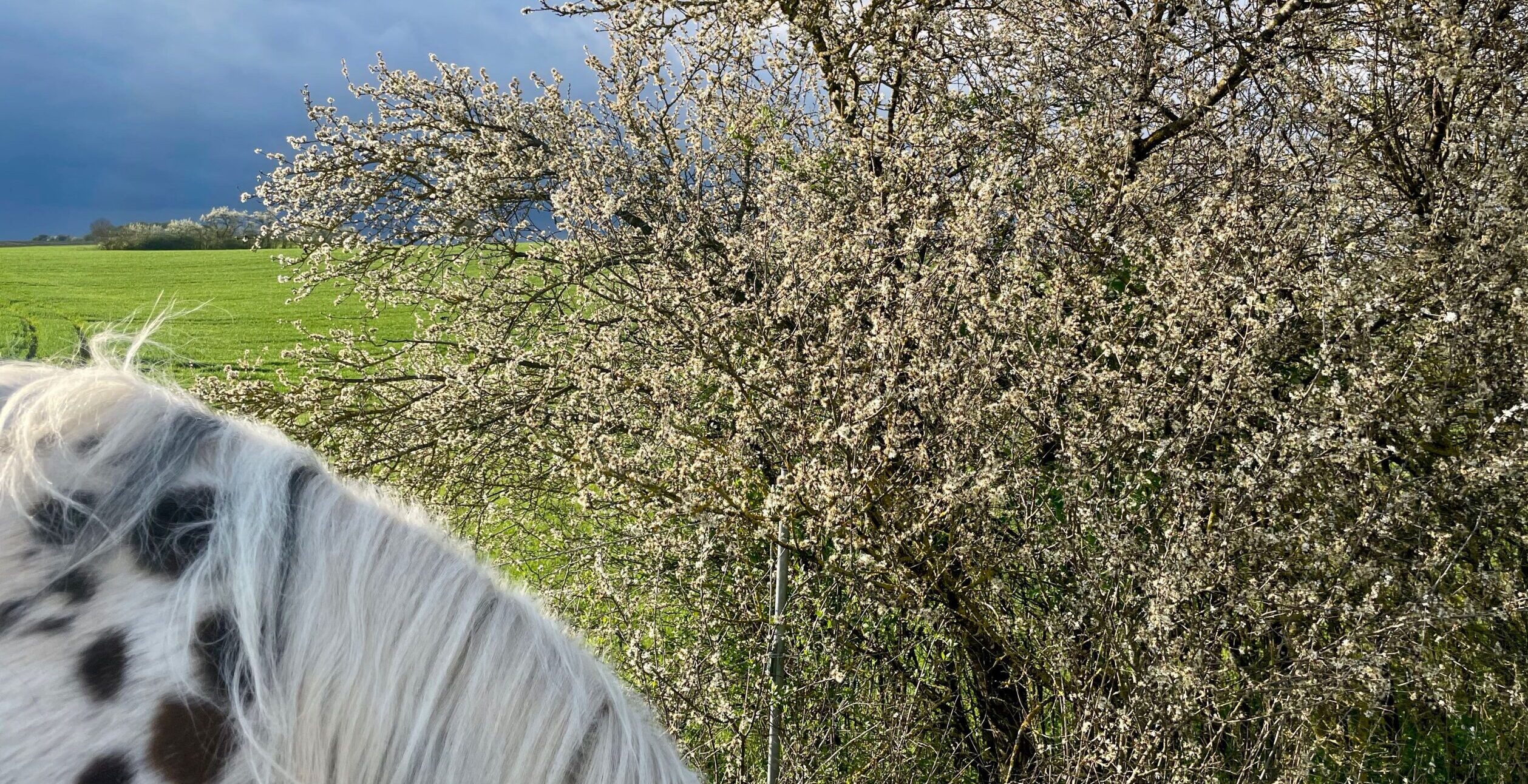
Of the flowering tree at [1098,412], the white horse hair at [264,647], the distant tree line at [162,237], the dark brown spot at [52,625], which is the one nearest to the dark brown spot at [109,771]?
the white horse hair at [264,647]

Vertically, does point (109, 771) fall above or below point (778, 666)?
above

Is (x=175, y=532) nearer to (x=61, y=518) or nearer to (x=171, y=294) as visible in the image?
(x=61, y=518)

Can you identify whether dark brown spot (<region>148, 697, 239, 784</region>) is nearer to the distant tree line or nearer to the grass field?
the grass field

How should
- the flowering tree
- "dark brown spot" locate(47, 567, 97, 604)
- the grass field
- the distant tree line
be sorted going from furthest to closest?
the distant tree line → the grass field → the flowering tree → "dark brown spot" locate(47, 567, 97, 604)

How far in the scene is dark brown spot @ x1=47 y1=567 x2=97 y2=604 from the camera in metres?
0.97

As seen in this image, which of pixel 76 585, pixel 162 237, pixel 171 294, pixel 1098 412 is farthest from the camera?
pixel 162 237

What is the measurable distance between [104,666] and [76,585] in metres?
0.12

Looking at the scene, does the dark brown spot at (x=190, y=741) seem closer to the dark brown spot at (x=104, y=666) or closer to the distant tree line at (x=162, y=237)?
the dark brown spot at (x=104, y=666)

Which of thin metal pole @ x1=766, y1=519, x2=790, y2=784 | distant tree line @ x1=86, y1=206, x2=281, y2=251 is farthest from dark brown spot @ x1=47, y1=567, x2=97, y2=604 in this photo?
distant tree line @ x1=86, y1=206, x2=281, y2=251

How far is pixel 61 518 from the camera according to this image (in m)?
1.04

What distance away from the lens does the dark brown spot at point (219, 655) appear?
35.8 inches

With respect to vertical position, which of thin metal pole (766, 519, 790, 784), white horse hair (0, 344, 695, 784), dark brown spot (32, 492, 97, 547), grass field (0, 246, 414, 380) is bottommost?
thin metal pole (766, 519, 790, 784)

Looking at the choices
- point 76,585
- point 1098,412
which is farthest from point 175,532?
point 1098,412

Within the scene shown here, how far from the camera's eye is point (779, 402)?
3.09 meters
